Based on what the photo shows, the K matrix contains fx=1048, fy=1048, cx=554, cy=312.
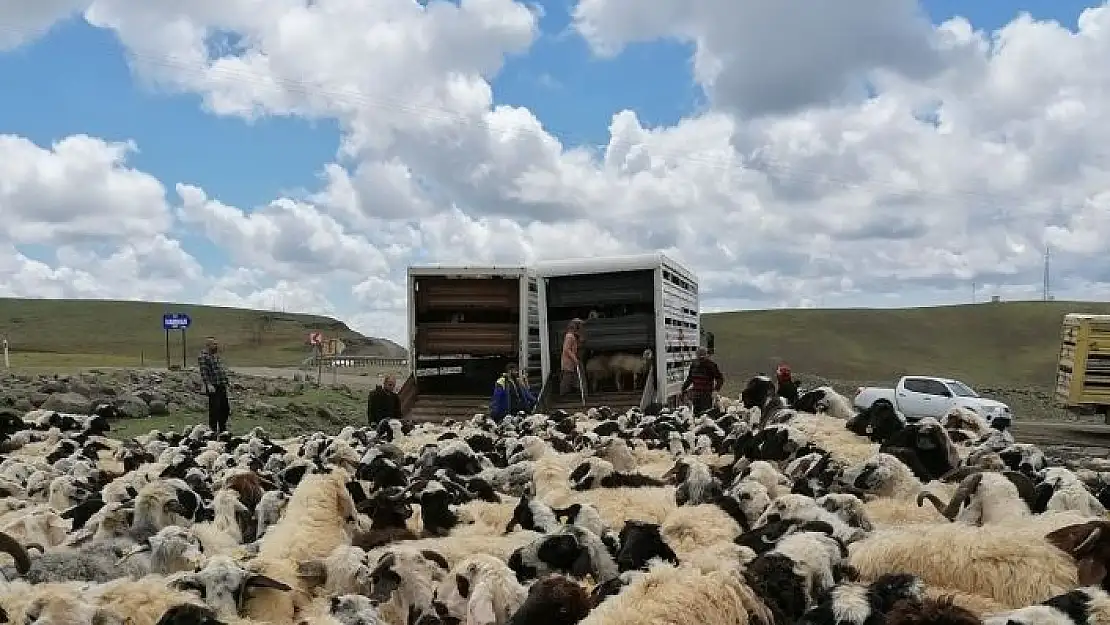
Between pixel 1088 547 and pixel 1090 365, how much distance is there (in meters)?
24.0

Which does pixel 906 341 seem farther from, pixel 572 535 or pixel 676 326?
pixel 572 535

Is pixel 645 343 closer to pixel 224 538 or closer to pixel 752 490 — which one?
pixel 752 490

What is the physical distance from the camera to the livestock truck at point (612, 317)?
18672mm

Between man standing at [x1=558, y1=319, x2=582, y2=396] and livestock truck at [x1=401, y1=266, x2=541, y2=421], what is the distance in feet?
2.39

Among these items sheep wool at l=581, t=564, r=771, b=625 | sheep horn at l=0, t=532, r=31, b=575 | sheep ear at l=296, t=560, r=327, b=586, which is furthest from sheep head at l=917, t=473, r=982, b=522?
sheep horn at l=0, t=532, r=31, b=575

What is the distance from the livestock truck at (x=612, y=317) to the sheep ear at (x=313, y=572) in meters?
12.5

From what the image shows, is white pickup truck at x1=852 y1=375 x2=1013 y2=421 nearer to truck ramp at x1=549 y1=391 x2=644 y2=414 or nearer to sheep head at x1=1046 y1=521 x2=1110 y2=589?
truck ramp at x1=549 y1=391 x2=644 y2=414

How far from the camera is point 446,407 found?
19.8 m

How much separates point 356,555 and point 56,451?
8635mm

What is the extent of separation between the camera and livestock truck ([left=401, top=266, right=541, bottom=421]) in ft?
63.5

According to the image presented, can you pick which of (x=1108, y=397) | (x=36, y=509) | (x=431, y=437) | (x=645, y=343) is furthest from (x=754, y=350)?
(x=36, y=509)

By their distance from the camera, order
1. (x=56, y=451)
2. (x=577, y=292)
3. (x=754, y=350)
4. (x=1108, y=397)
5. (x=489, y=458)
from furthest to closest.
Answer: (x=754, y=350)
(x=1108, y=397)
(x=577, y=292)
(x=56, y=451)
(x=489, y=458)

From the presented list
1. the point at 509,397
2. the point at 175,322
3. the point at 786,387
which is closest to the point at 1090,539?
the point at 786,387

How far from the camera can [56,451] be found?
43.3ft
